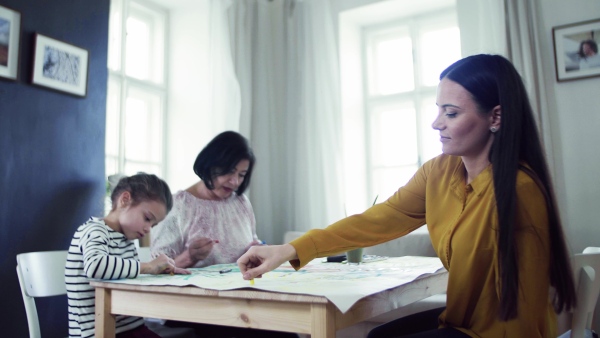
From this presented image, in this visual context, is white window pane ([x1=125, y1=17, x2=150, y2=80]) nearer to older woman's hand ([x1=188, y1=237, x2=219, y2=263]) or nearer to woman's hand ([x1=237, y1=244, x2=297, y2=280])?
older woman's hand ([x1=188, y1=237, x2=219, y2=263])

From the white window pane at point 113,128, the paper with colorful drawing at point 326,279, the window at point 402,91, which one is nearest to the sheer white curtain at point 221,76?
the white window pane at point 113,128

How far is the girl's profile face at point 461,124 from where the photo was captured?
118cm

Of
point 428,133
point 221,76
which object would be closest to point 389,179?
point 428,133

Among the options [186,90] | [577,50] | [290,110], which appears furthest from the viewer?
[290,110]

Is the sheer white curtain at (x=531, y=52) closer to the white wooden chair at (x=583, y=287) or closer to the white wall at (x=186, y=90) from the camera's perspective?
the white wooden chair at (x=583, y=287)

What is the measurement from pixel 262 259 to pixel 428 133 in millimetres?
2773

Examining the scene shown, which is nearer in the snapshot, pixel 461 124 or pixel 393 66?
pixel 461 124

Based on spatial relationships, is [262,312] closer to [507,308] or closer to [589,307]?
[507,308]

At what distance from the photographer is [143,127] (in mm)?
3730

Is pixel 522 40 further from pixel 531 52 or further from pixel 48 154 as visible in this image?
pixel 48 154

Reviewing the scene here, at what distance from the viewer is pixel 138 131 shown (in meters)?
3.67

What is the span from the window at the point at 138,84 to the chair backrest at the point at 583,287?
2560 mm

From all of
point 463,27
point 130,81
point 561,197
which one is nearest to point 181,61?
point 130,81

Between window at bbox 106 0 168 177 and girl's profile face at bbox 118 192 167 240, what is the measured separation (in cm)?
149
